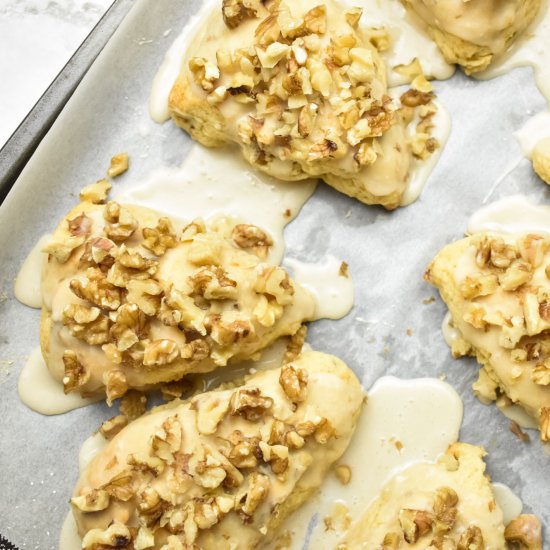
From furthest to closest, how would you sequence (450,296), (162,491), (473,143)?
(473,143) → (450,296) → (162,491)

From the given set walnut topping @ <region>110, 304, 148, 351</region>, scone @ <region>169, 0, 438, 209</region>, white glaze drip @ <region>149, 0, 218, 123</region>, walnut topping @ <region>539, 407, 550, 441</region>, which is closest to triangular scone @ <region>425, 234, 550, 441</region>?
walnut topping @ <region>539, 407, 550, 441</region>

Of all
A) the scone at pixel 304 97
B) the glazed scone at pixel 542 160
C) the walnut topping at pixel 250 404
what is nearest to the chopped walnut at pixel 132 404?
the walnut topping at pixel 250 404

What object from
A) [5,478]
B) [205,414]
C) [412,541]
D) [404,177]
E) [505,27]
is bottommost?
[412,541]

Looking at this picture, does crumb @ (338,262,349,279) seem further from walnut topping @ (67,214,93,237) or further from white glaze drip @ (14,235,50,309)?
white glaze drip @ (14,235,50,309)

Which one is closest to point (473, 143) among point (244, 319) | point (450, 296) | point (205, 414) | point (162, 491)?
point (450, 296)

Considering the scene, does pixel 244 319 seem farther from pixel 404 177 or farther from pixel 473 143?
pixel 473 143

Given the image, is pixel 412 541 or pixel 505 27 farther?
pixel 505 27

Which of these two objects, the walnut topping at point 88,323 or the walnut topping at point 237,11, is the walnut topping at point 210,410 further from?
the walnut topping at point 237,11
